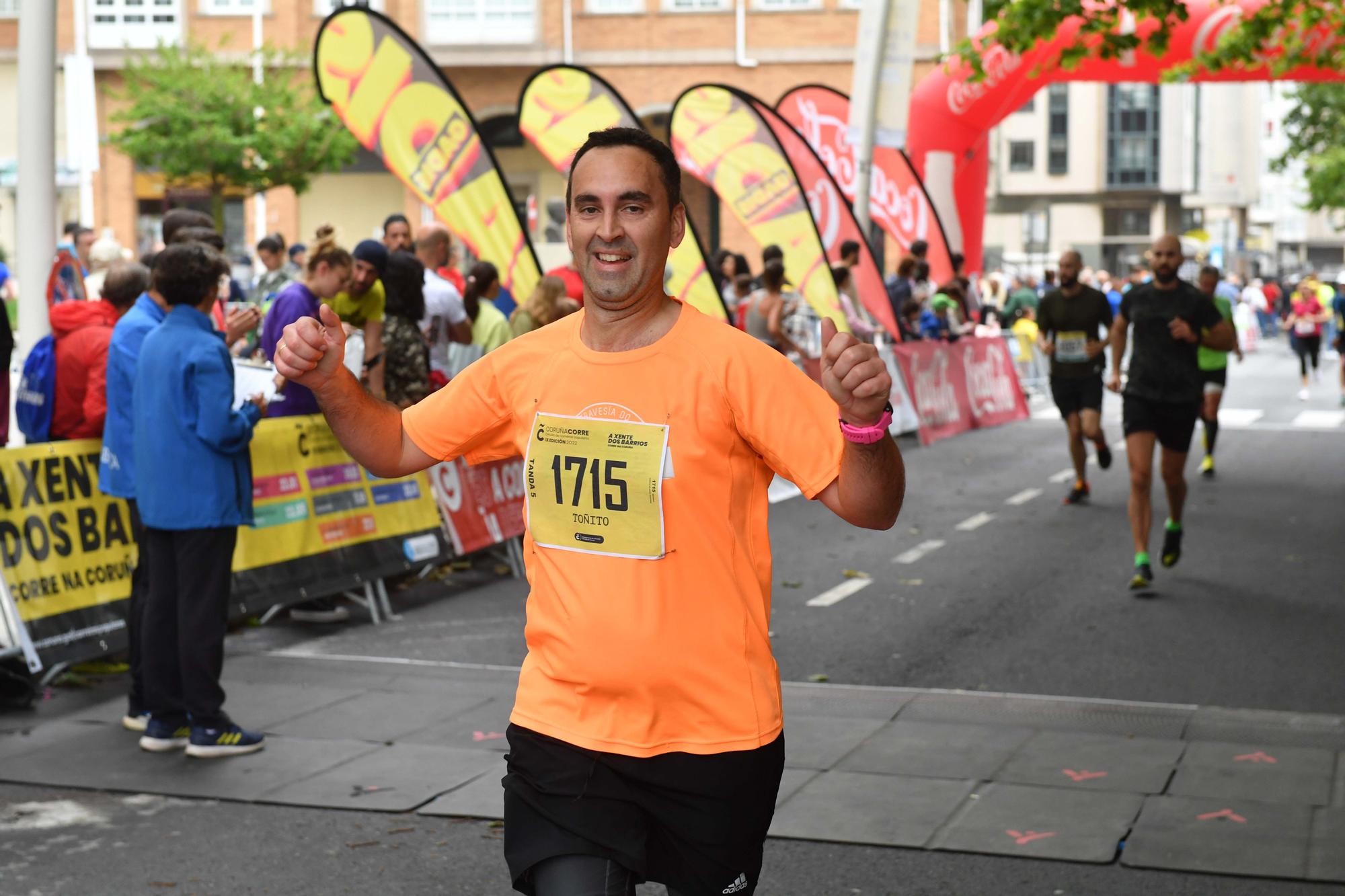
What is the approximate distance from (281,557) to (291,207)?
35.3 metres

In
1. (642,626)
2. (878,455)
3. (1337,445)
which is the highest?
(878,455)

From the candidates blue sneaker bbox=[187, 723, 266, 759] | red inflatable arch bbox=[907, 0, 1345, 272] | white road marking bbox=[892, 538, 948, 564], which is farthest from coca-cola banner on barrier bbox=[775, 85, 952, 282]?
blue sneaker bbox=[187, 723, 266, 759]

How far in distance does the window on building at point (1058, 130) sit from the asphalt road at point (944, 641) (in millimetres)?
76347

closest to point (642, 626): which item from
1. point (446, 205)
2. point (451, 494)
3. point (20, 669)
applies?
point (20, 669)

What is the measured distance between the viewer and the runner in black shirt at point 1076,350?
45.0ft

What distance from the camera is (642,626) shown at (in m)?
3.10

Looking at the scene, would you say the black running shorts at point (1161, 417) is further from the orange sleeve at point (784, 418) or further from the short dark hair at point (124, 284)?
the orange sleeve at point (784, 418)

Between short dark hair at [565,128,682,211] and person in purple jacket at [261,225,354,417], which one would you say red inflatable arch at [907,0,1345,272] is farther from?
short dark hair at [565,128,682,211]

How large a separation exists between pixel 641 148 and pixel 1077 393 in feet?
37.1

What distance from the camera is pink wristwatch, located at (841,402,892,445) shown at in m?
2.84

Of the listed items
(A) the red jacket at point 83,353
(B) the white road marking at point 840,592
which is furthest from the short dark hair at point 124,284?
(B) the white road marking at point 840,592

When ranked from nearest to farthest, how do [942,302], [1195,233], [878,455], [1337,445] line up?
[878,455] → [1337,445] → [942,302] → [1195,233]

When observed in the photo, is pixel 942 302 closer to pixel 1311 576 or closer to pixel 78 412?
pixel 1311 576

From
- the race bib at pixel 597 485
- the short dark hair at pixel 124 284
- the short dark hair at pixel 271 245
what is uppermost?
the short dark hair at pixel 271 245
